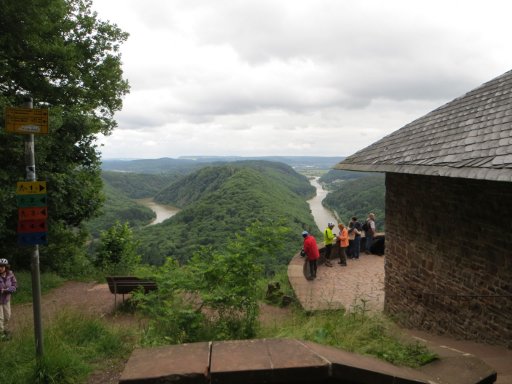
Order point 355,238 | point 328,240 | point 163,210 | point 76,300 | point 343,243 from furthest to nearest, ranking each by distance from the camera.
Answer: point 163,210, point 355,238, point 343,243, point 328,240, point 76,300

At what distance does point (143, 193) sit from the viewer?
13300 cm

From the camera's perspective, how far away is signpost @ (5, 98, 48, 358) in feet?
11.8

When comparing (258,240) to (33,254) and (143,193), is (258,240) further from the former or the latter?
(143,193)

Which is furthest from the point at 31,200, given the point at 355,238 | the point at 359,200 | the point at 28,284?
the point at 359,200

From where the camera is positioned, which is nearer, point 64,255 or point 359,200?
point 64,255

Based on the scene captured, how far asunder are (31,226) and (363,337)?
3354mm

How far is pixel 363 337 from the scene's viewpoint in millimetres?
3830

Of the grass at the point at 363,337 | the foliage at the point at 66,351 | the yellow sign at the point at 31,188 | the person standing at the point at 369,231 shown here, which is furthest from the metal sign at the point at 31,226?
the person standing at the point at 369,231

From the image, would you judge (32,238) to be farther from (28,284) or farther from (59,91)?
(59,91)

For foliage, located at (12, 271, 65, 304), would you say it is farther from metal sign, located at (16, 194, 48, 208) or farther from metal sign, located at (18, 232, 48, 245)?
metal sign, located at (16, 194, 48, 208)

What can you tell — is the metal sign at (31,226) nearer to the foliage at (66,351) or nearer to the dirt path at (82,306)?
the foliage at (66,351)

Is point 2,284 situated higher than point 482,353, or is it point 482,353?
point 2,284

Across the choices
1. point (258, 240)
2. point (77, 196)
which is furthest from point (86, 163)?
point (258, 240)

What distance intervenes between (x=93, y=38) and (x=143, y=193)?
406 ft
